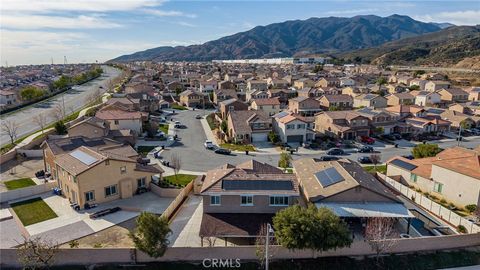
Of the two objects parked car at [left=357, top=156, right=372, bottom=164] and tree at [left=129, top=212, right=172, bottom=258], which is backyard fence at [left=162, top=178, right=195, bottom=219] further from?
parked car at [left=357, top=156, right=372, bottom=164]

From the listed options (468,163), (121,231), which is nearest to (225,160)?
(121,231)

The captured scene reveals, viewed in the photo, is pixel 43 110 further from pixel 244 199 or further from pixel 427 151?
pixel 427 151

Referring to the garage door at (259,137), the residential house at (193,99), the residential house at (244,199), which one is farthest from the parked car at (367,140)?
the residential house at (193,99)

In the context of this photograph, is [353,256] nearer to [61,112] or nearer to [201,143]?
[201,143]

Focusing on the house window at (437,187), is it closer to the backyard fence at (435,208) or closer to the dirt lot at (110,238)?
the backyard fence at (435,208)

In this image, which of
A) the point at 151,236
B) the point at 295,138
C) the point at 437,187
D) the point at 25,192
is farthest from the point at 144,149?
the point at 437,187
